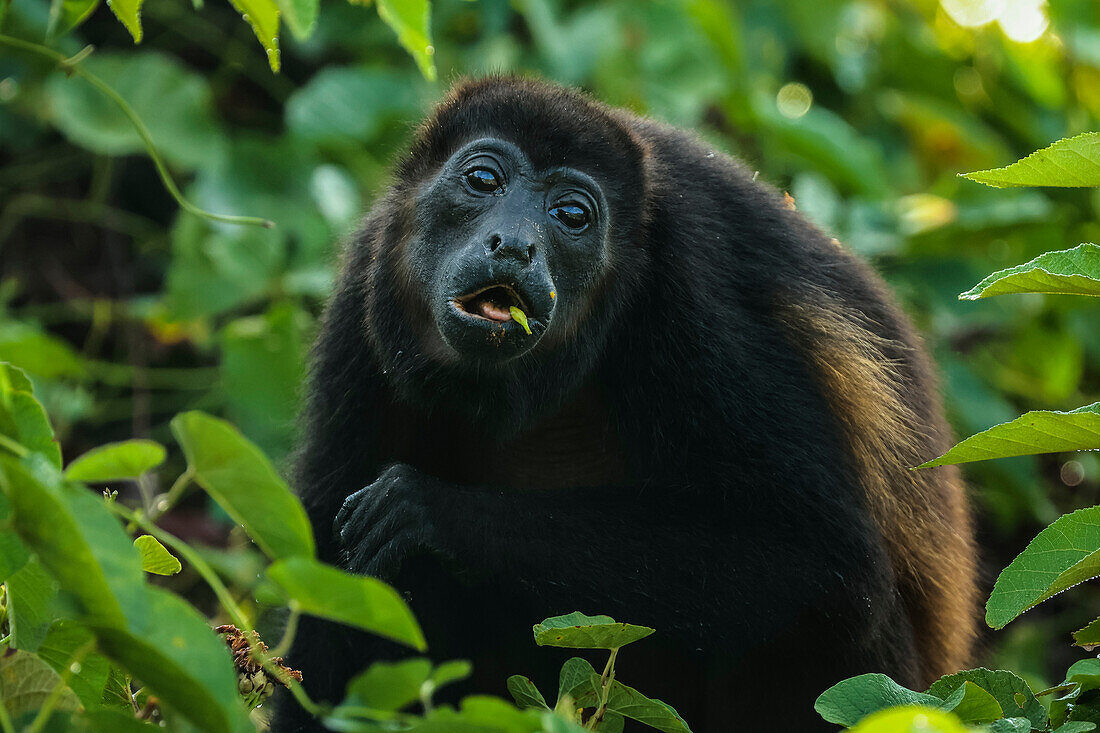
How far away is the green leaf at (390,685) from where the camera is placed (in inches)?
50.8

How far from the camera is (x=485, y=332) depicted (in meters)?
2.64

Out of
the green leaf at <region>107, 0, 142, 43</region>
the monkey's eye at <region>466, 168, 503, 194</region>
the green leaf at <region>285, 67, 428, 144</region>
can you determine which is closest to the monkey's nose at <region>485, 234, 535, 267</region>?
the monkey's eye at <region>466, 168, 503, 194</region>

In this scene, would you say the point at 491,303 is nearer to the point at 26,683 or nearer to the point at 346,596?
the point at 26,683

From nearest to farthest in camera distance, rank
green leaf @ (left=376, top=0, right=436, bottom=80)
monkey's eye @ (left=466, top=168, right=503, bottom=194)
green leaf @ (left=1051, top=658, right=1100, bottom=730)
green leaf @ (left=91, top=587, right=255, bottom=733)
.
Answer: green leaf @ (left=91, top=587, right=255, bottom=733) < green leaf @ (left=1051, top=658, right=1100, bottom=730) < green leaf @ (left=376, top=0, right=436, bottom=80) < monkey's eye @ (left=466, top=168, right=503, bottom=194)

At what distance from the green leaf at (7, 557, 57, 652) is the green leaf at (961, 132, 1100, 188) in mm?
1459

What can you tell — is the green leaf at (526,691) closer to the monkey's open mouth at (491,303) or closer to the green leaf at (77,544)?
the green leaf at (77,544)

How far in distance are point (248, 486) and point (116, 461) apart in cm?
14

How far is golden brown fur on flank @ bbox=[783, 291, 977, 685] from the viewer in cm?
297

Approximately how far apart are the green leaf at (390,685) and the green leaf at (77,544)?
0.25 meters

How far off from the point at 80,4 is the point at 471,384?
1.28 m

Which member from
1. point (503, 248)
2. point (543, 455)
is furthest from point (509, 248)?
point (543, 455)

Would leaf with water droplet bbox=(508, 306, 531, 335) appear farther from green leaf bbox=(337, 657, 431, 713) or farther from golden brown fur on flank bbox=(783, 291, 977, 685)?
green leaf bbox=(337, 657, 431, 713)

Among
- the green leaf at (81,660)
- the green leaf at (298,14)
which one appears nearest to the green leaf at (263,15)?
the green leaf at (298,14)

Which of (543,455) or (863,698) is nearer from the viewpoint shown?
(863,698)
